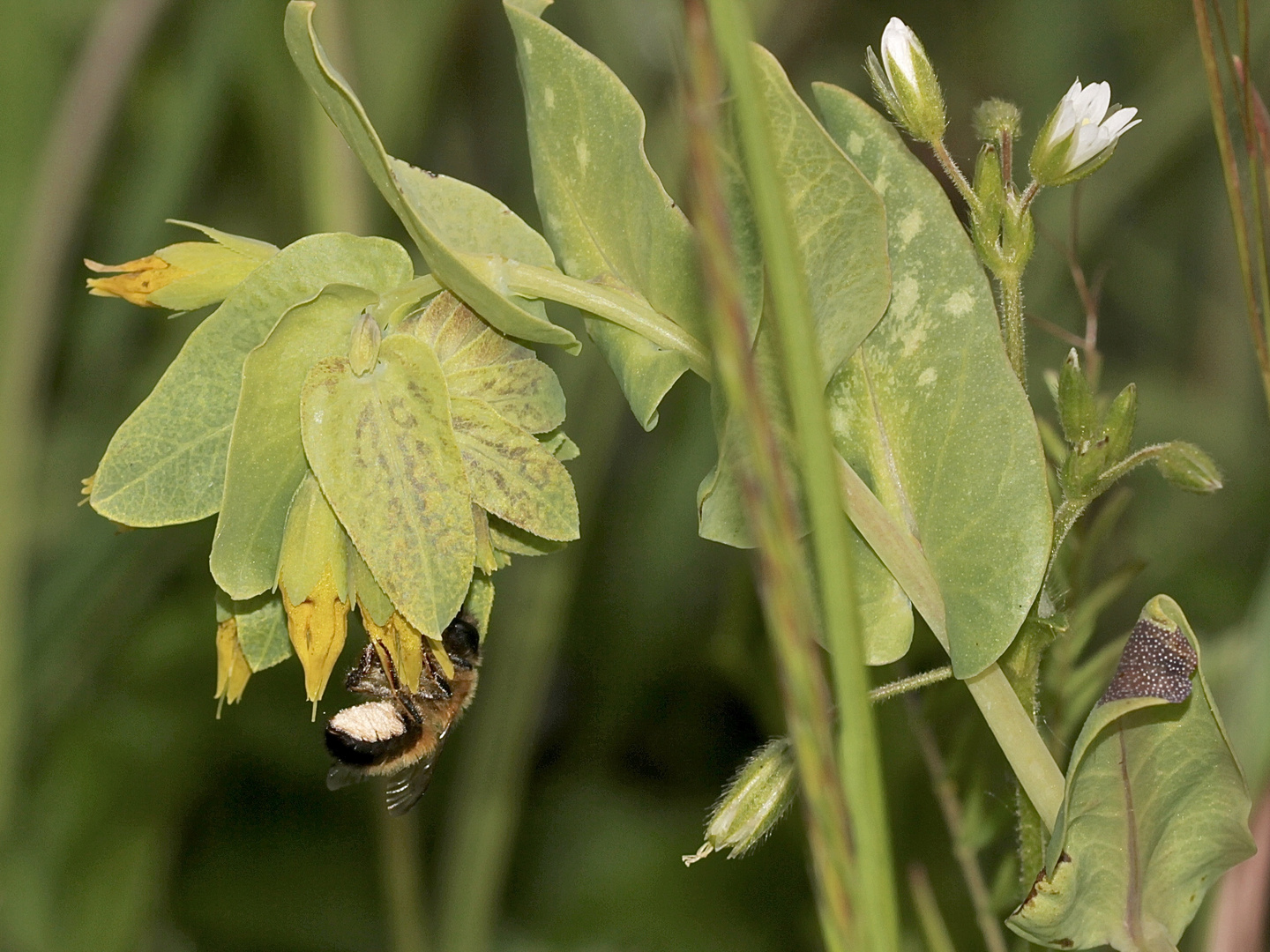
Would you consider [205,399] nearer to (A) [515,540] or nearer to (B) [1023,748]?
(A) [515,540]

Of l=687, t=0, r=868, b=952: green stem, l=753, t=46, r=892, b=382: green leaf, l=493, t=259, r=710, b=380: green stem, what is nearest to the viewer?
l=687, t=0, r=868, b=952: green stem

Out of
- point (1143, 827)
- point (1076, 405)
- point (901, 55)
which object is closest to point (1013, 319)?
point (1076, 405)

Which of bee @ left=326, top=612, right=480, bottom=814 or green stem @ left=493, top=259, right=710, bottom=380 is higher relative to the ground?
green stem @ left=493, top=259, right=710, bottom=380

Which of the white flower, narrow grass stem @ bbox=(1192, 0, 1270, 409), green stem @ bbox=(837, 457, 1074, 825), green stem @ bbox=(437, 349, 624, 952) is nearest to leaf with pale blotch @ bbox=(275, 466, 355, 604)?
green stem @ bbox=(837, 457, 1074, 825)

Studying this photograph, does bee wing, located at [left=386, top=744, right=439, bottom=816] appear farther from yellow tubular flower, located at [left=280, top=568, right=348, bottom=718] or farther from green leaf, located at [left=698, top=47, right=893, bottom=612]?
green leaf, located at [left=698, top=47, right=893, bottom=612]

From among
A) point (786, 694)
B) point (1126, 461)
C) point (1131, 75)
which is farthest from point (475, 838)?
point (1131, 75)

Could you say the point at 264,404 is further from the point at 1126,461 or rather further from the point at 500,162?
the point at 500,162

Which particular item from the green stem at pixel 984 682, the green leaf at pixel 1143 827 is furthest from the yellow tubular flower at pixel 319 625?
the green leaf at pixel 1143 827
